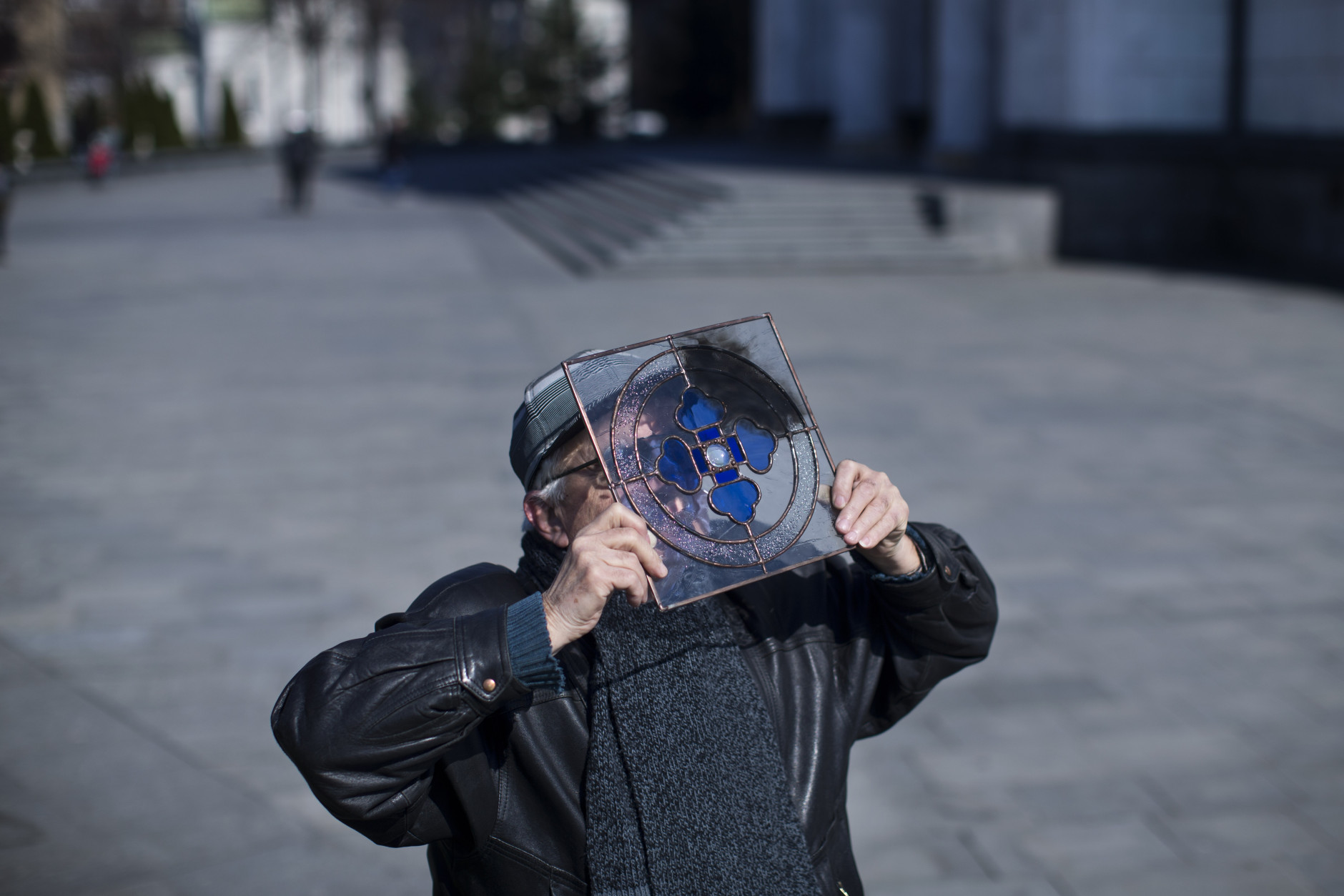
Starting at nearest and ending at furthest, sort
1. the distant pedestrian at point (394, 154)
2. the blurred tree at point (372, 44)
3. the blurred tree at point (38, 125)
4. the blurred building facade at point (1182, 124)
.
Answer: the blurred building facade at point (1182, 124)
the distant pedestrian at point (394, 154)
the blurred tree at point (38, 125)
the blurred tree at point (372, 44)

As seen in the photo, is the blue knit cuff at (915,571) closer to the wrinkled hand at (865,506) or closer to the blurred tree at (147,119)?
the wrinkled hand at (865,506)

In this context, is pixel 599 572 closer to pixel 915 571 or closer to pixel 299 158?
pixel 915 571

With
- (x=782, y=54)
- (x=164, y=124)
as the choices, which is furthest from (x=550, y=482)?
(x=164, y=124)

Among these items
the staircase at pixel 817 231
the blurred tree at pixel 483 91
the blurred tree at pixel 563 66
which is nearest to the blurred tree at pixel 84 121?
the blurred tree at pixel 563 66

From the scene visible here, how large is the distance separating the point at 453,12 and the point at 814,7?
1954 inches

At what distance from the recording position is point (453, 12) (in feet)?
255

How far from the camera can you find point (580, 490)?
80.8 inches

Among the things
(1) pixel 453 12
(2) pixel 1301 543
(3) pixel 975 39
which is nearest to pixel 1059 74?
(3) pixel 975 39

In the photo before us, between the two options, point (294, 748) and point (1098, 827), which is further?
point (1098, 827)

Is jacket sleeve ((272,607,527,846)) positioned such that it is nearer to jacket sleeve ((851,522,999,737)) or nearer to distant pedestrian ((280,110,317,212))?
jacket sleeve ((851,522,999,737))

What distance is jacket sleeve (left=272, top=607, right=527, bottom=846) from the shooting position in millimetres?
1884

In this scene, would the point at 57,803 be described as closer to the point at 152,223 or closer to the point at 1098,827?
the point at 1098,827

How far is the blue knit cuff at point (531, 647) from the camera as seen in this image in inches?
73.8

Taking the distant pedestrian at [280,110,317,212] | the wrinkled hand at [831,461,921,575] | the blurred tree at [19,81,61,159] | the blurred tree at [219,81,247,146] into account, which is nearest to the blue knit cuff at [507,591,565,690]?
the wrinkled hand at [831,461,921,575]
